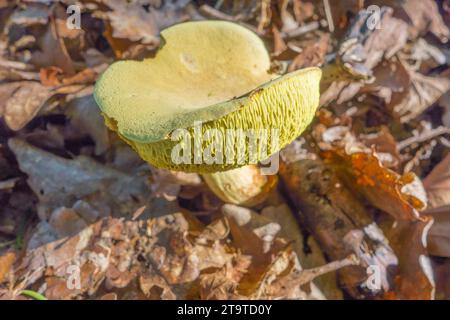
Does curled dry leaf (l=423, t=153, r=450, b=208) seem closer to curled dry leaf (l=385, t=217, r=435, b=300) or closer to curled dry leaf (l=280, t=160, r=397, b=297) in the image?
curled dry leaf (l=385, t=217, r=435, b=300)

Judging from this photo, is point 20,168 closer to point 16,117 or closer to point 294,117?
point 16,117

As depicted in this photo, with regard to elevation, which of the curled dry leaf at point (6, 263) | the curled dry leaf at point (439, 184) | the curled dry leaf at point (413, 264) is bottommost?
the curled dry leaf at point (6, 263)

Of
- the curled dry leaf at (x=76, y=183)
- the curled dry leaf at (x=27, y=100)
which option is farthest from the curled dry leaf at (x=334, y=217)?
the curled dry leaf at (x=27, y=100)

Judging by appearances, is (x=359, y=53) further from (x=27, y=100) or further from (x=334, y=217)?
(x=27, y=100)

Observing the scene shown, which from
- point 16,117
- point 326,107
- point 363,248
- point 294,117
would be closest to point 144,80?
point 294,117

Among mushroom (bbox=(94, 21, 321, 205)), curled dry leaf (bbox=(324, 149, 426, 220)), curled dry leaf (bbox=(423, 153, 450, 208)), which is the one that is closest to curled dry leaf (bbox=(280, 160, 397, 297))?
curled dry leaf (bbox=(324, 149, 426, 220))

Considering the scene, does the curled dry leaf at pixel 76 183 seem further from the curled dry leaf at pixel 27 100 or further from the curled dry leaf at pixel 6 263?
the curled dry leaf at pixel 6 263

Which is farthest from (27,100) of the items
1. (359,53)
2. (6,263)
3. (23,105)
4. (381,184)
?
(381,184)

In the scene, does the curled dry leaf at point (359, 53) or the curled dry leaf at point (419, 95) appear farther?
the curled dry leaf at point (419, 95)
